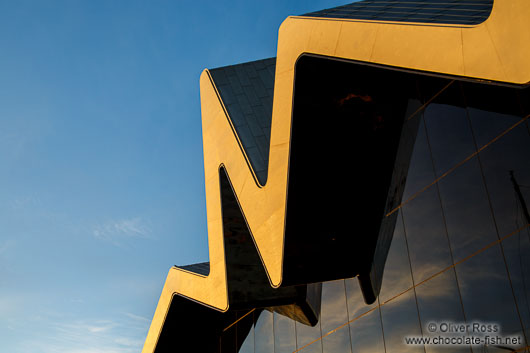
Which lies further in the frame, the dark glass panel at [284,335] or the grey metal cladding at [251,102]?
the dark glass panel at [284,335]

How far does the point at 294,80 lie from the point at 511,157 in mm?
4608

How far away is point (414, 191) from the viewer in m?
11.5

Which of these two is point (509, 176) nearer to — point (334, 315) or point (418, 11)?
point (418, 11)

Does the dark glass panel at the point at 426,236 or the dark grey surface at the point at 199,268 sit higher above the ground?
the dark grey surface at the point at 199,268

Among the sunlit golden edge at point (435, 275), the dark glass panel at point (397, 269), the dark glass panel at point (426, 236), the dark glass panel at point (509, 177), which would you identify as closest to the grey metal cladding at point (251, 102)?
the dark glass panel at point (397, 269)

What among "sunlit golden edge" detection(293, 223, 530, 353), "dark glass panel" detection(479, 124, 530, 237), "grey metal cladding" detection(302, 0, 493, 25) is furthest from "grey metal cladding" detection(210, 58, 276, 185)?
"dark glass panel" detection(479, 124, 530, 237)

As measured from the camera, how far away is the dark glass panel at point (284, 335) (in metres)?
16.0

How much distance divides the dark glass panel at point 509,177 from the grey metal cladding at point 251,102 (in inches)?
226

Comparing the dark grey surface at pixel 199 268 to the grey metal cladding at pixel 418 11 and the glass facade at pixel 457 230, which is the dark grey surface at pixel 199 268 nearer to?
the glass facade at pixel 457 230

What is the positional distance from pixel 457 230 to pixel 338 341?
5254 mm

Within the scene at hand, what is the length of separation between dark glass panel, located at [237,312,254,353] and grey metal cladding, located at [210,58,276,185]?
300 inches

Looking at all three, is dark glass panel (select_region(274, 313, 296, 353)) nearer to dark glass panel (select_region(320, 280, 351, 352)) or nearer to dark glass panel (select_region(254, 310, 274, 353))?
dark glass panel (select_region(254, 310, 274, 353))

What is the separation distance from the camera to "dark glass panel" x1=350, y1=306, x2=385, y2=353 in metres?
11.9

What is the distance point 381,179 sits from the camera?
40.9 ft
